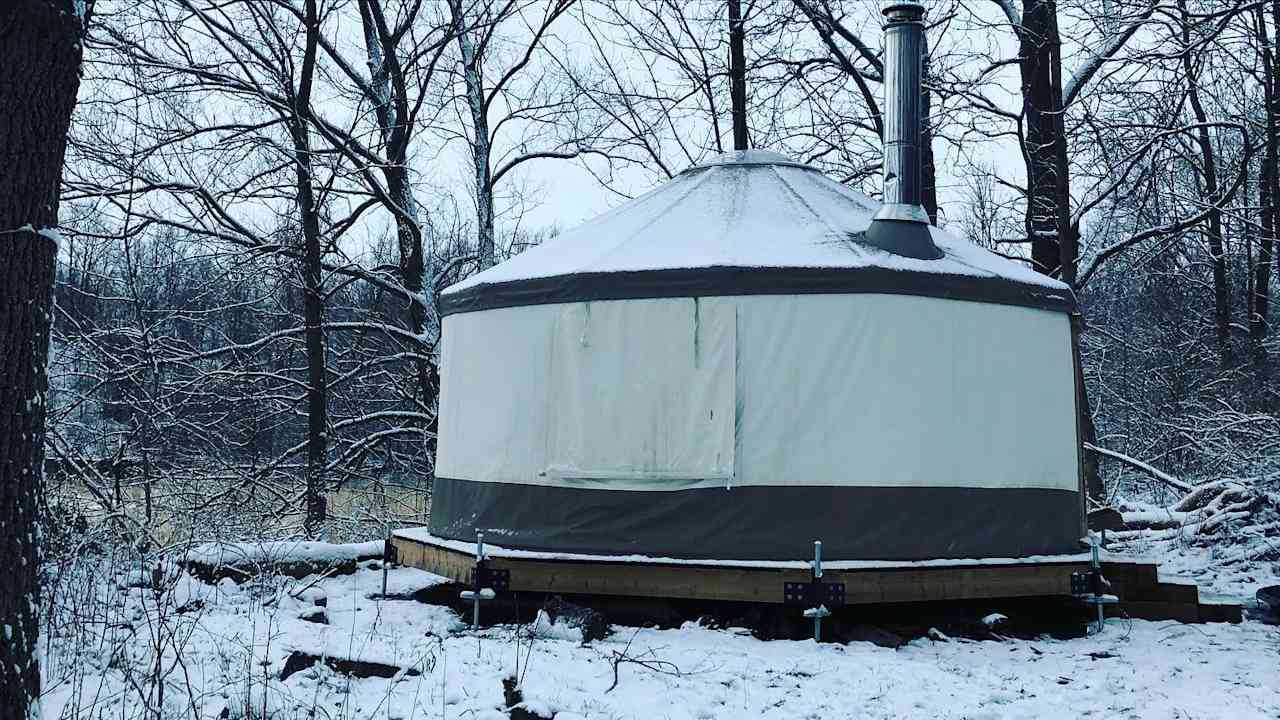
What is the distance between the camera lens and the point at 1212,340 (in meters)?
15.3

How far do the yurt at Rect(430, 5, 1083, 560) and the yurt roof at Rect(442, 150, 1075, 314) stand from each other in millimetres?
15

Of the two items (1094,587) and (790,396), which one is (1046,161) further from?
(790,396)

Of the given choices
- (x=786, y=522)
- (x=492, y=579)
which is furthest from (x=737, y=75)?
(x=492, y=579)

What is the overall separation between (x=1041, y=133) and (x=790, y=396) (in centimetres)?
671

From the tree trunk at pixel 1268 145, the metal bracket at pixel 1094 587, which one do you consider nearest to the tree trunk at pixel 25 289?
the metal bracket at pixel 1094 587

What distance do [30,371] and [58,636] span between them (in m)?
2.03

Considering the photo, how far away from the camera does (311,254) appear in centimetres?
1064

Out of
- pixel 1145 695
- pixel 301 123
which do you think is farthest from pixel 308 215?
pixel 1145 695

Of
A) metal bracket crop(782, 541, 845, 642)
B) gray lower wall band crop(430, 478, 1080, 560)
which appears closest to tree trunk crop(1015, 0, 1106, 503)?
gray lower wall band crop(430, 478, 1080, 560)

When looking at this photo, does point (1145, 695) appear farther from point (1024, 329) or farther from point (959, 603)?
point (1024, 329)

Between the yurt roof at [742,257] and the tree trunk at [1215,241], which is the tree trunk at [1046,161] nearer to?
the tree trunk at [1215,241]

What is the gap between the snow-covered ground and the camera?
410 centimetres

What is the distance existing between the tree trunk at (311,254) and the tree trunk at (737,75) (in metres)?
4.27

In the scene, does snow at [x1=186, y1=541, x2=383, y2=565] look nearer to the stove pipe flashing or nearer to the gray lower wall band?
the gray lower wall band
